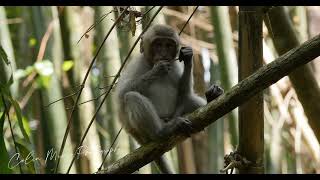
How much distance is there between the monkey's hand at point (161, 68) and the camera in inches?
176

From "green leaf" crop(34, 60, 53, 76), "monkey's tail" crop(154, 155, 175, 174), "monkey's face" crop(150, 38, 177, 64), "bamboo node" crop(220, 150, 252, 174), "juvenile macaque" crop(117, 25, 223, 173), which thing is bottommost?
"bamboo node" crop(220, 150, 252, 174)

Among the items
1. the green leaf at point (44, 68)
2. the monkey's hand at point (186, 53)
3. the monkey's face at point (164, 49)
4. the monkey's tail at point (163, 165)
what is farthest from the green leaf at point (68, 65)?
the monkey's hand at point (186, 53)

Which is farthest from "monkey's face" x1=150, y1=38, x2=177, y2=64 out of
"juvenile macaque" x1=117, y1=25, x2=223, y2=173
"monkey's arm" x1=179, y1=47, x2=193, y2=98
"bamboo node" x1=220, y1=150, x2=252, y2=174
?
"bamboo node" x1=220, y1=150, x2=252, y2=174

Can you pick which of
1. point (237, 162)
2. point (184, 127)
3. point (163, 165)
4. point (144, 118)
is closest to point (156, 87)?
point (144, 118)

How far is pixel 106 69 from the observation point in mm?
5000

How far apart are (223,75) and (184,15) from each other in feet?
9.48

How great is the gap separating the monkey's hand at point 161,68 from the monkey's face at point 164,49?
8.8 inches

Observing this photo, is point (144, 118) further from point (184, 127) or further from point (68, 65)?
point (68, 65)

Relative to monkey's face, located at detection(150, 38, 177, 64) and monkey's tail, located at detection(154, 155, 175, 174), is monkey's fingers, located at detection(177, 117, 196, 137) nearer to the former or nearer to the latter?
monkey's tail, located at detection(154, 155, 175, 174)

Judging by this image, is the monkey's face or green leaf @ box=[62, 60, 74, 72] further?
green leaf @ box=[62, 60, 74, 72]

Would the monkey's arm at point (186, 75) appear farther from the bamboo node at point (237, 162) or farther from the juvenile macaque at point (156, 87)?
the bamboo node at point (237, 162)

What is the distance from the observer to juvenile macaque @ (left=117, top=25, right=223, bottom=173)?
14.3ft

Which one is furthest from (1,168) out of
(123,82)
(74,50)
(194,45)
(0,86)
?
(194,45)
